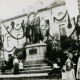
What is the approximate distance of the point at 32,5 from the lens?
7492 millimetres

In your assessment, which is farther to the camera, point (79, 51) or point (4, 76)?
point (4, 76)

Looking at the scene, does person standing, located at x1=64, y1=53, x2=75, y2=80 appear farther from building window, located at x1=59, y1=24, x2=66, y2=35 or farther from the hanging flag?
the hanging flag

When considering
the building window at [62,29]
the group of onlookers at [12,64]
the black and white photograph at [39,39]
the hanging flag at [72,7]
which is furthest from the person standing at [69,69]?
the group of onlookers at [12,64]

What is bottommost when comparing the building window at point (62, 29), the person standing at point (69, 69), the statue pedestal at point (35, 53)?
the person standing at point (69, 69)

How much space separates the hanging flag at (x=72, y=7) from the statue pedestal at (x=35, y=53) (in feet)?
4.07

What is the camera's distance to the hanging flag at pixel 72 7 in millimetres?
6493

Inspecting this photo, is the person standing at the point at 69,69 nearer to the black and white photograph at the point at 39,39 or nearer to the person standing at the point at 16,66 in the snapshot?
the black and white photograph at the point at 39,39

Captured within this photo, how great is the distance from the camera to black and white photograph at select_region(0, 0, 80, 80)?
21.4 ft

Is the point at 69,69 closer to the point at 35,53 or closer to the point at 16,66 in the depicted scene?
the point at 35,53

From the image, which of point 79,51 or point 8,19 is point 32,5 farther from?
point 79,51

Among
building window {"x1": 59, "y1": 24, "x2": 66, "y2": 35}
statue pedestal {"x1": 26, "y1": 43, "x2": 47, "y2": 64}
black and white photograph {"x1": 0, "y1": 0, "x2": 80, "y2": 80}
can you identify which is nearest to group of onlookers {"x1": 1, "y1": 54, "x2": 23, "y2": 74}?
black and white photograph {"x1": 0, "y1": 0, "x2": 80, "y2": 80}

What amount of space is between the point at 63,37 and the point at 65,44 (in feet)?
0.78

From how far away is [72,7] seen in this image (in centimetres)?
655

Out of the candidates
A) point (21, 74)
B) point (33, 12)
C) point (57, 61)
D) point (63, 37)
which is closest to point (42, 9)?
point (33, 12)
